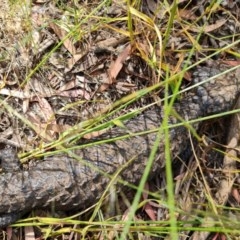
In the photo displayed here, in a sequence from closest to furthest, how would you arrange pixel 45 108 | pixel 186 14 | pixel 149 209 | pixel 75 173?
pixel 75 173
pixel 149 209
pixel 45 108
pixel 186 14

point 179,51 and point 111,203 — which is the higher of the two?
point 179,51

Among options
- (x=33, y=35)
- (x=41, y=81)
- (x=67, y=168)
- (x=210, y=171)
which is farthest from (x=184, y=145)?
(x=33, y=35)

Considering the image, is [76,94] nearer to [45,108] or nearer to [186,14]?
[45,108]

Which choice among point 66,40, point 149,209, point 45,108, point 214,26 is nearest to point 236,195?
point 149,209

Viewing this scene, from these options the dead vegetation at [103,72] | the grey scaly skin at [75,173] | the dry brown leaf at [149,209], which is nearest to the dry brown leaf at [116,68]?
the dead vegetation at [103,72]

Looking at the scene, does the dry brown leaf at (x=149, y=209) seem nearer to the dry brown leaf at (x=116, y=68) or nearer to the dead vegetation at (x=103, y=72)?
the dead vegetation at (x=103, y=72)

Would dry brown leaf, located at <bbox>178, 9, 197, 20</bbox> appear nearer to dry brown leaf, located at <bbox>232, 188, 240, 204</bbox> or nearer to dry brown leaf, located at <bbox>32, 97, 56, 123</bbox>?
dry brown leaf, located at <bbox>32, 97, 56, 123</bbox>

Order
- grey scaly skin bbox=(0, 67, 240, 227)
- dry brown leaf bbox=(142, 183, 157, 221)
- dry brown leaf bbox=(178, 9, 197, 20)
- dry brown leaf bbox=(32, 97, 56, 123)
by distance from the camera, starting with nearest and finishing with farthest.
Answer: grey scaly skin bbox=(0, 67, 240, 227)
dry brown leaf bbox=(142, 183, 157, 221)
dry brown leaf bbox=(32, 97, 56, 123)
dry brown leaf bbox=(178, 9, 197, 20)

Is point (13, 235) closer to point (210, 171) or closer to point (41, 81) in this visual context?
point (41, 81)

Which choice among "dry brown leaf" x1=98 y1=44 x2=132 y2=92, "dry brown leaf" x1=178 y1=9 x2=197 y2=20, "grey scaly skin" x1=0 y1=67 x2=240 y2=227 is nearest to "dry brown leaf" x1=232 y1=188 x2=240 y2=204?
"grey scaly skin" x1=0 y1=67 x2=240 y2=227
